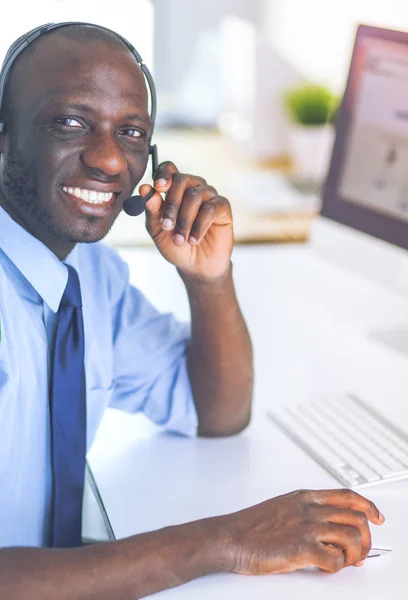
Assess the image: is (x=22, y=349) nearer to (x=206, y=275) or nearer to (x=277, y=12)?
(x=206, y=275)

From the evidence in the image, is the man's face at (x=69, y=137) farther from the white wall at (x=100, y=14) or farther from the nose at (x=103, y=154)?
the white wall at (x=100, y=14)

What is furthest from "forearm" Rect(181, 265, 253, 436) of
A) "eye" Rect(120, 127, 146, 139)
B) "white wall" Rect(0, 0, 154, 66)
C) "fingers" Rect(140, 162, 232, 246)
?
"white wall" Rect(0, 0, 154, 66)

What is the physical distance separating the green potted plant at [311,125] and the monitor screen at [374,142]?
2.57ft

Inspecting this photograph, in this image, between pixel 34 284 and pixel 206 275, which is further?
pixel 206 275

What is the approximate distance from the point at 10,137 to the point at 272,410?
1.72 feet

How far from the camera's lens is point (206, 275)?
1.06 metres

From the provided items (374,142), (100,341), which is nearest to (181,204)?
(100,341)

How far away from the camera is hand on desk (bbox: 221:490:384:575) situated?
777 mm

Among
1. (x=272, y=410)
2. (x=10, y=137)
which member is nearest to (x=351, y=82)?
(x=272, y=410)

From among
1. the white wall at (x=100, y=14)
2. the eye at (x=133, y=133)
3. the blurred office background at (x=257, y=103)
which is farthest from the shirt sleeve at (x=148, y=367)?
the white wall at (x=100, y=14)

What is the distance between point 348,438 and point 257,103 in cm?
161

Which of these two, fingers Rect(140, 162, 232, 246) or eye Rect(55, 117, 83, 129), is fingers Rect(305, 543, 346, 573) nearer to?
fingers Rect(140, 162, 232, 246)

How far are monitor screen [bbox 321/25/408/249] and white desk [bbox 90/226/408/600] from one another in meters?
0.19

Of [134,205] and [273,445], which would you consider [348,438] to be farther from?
[134,205]
